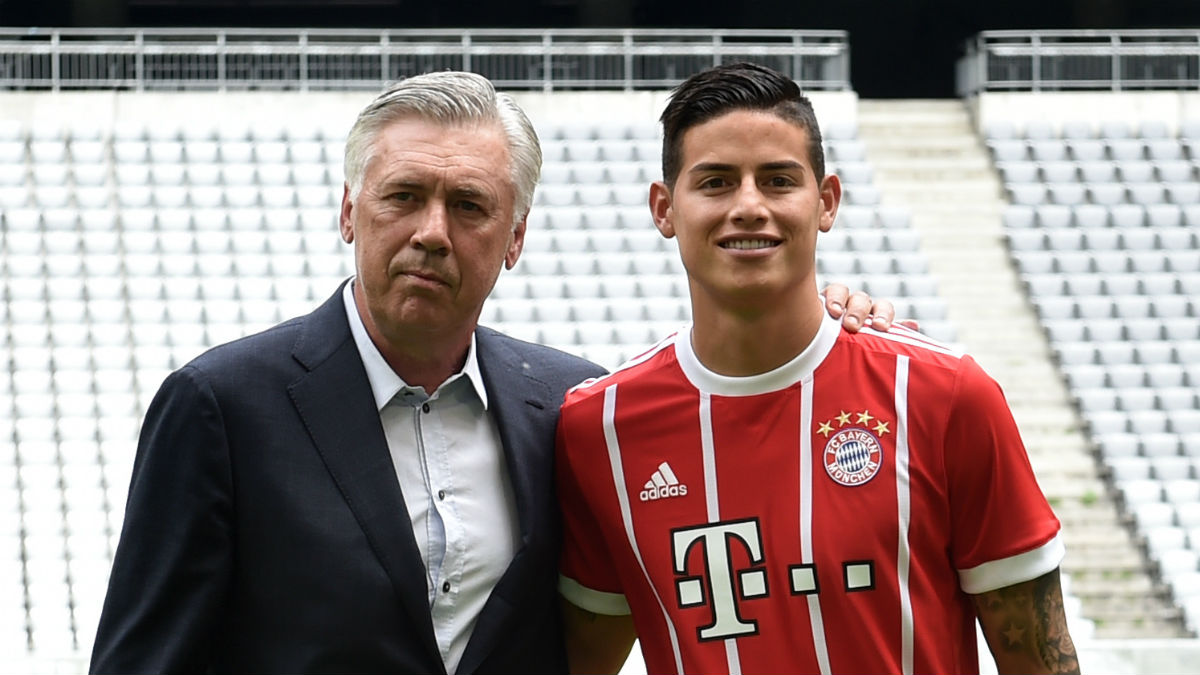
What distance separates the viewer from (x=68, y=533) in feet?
27.3

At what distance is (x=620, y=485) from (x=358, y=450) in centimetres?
52

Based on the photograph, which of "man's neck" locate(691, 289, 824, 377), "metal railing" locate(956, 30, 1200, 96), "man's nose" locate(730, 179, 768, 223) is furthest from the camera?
"metal railing" locate(956, 30, 1200, 96)

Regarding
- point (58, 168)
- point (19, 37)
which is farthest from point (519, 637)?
point (19, 37)

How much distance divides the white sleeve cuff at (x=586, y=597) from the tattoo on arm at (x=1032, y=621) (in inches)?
26.9

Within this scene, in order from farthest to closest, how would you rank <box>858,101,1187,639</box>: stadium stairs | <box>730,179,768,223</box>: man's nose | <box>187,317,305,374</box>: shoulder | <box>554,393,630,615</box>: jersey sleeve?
<box>858,101,1187,639</box>: stadium stairs, <box>554,393,630,615</box>: jersey sleeve, <box>730,179,768,223</box>: man's nose, <box>187,317,305,374</box>: shoulder

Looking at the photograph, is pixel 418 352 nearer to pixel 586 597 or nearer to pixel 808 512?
pixel 586 597

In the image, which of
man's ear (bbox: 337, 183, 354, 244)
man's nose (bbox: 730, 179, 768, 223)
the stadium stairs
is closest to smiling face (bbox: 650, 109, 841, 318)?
man's nose (bbox: 730, 179, 768, 223)

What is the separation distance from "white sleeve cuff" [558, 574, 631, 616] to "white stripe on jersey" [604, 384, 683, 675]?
0.13 meters

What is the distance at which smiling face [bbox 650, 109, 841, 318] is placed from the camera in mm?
2355

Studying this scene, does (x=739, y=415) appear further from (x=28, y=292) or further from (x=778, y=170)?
(x=28, y=292)

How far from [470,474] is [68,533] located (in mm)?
6733

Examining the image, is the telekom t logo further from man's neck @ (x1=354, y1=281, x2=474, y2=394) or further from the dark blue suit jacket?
man's neck @ (x1=354, y1=281, x2=474, y2=394)

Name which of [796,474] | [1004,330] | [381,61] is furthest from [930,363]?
[381,61]

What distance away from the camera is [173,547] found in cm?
213
